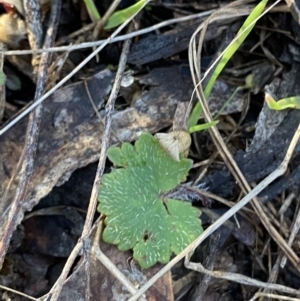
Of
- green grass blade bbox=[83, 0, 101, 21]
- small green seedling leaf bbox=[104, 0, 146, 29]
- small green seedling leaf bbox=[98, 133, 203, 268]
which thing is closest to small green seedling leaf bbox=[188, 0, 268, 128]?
small green seedling leaf bbox=[98, 133, 203, 268]

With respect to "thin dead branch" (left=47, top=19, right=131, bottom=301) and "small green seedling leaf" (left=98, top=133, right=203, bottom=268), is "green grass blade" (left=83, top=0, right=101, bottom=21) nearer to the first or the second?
"thin dead branch" (left=47, top=19, right=131, bottom=301)

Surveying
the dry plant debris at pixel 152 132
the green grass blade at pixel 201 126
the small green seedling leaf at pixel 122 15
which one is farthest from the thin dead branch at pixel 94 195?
the green grass blade at pixel 201 126

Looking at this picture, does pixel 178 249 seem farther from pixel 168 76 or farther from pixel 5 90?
pixel 5 90

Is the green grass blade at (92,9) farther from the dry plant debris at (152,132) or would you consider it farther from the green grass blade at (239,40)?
the green grass blade at (239,40)

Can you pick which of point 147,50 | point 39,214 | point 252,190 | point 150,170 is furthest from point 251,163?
point 39,214

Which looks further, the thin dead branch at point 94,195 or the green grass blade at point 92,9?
the green grass blade at point 92,9
